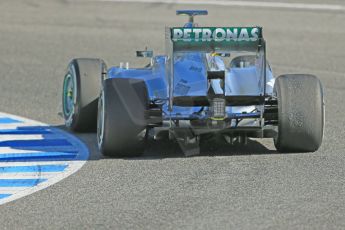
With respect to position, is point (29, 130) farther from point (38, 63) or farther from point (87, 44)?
point (87, 44)

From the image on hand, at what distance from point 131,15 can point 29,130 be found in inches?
370

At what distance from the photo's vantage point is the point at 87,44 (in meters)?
20.0

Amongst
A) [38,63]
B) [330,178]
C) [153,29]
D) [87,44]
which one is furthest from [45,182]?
[153,29]

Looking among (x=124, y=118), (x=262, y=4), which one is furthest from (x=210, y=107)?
(x=262, y=4)

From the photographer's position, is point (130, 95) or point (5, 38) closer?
point (130, 95)

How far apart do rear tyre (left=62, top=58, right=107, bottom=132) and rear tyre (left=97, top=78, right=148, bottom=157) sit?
4.92ft

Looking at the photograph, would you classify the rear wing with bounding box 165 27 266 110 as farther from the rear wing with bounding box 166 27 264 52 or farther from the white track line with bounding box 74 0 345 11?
the white track line with bounding box 74 0 345 11

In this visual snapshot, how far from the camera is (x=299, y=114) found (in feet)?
37.1

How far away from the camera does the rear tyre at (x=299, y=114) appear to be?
11336mm

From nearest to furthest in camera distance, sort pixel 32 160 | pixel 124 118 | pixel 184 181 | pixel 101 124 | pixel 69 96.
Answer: pixel 184 181 < pixel 124 118 < pixel 32 160 < pixel 101 124 < pixel 69 96

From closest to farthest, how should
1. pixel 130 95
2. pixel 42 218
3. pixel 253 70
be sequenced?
1. pixel 42 218
2. pixel 130 95
3. pixel 253 70

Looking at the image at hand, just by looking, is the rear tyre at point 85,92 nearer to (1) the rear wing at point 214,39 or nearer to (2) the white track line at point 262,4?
(1) the rear wing at point 214,39

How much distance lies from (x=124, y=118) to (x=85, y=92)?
178 centimetres

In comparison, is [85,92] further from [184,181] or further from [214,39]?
[184,181]
